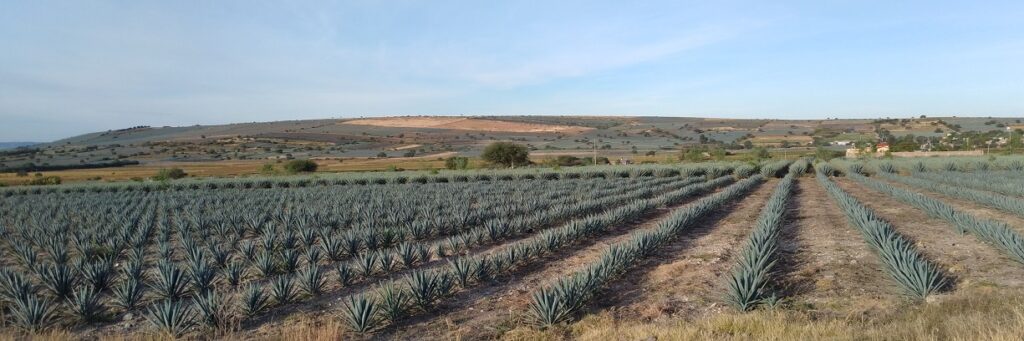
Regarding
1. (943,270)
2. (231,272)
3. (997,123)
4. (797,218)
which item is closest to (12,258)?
(231,272)

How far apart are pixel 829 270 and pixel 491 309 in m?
4.11

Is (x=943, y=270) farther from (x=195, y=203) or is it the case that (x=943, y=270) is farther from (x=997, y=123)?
(x=997, y=123)

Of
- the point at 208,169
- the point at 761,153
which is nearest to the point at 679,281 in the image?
the point at 761,153

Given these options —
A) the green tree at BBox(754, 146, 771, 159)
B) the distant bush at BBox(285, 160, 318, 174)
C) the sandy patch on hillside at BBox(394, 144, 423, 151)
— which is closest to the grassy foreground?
the distant bush at BBox(285, 160, 318, 174)

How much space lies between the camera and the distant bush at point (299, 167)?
158ft

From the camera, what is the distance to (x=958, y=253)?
8.20 metres

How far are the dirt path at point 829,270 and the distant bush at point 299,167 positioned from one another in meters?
42.2

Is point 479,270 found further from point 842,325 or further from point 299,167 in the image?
point 299,167

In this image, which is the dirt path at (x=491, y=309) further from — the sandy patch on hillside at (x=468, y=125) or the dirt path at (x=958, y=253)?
the sandy patch on hillside at (x=468, y=125)

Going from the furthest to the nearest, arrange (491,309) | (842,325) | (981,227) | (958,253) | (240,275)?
(981,227), (958,253), (240,275), (491,309), (842,325)

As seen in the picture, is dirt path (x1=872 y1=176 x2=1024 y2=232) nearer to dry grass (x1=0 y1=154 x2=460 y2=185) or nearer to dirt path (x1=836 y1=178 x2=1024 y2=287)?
dirt path (x1=836 y1=178 x2=1024 y2=287)

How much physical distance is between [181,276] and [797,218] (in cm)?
1171

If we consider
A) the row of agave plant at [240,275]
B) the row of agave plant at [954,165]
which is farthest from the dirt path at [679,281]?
the row of agave plant at [954,165]

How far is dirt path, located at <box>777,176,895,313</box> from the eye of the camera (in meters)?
5.90
